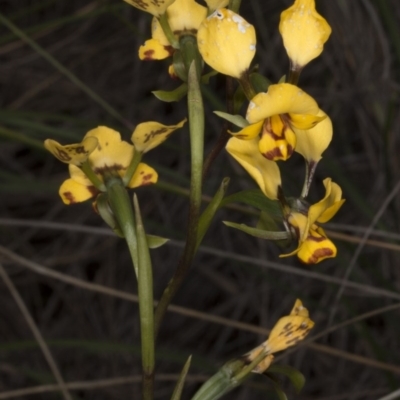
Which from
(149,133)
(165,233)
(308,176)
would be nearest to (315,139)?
(308,176)

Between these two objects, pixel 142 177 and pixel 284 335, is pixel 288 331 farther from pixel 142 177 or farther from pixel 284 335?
pixel 142 177

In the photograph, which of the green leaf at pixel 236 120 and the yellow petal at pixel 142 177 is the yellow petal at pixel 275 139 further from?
the yellow petal at pixel 142 177

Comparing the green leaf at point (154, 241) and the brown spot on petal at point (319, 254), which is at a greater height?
the brown spot on petal at point (319, 254)

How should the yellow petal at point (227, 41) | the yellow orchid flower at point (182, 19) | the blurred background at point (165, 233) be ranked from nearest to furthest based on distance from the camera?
1. the yellow petal at point (227, 41)
2. the yellow orchid flower at point (182, 19)
3. the blurred background at point (165, 233)

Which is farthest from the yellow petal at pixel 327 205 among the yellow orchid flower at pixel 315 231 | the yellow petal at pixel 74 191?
the yellow petal at pixel 74 191

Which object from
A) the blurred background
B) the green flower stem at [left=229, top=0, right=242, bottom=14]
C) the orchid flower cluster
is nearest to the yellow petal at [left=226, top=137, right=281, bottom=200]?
the orchid flower cluster

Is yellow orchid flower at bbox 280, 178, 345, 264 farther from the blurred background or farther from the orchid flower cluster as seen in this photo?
the blurred background
